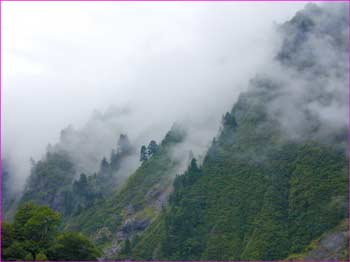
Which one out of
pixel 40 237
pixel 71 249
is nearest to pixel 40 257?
pixel 71 249

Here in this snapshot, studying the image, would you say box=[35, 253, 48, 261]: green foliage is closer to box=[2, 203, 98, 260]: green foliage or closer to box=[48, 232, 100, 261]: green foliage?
box=[2, 203, 98, 260]: green foliage

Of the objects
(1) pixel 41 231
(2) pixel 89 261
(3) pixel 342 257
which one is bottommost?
(3) pixel 342 257

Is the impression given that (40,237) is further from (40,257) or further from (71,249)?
(40,257)

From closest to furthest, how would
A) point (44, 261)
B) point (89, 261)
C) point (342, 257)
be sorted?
1. point (44, 261)
2. point (89, 261)
3. point (342, 257)

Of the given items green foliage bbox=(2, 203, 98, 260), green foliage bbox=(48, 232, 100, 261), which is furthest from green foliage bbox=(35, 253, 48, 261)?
green foliage bbox=(48, 232, 100, 261)

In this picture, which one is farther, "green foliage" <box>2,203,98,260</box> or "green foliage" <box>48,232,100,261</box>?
"green foliage" <box>48,232,100,261</box>

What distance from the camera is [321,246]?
651ft

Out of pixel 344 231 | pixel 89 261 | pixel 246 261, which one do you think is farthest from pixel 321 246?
pixel 89 261

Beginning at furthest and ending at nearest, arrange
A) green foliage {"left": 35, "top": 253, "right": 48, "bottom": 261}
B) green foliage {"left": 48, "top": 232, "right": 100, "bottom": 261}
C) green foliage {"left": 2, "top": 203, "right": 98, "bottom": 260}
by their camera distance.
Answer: green foliage {"left": 48, "top": 232, "right": 100, "bottom": 261}, green foliage {"left": 2, "top": 203, "right": 98, "bottom": 260}, green foliage {"left": 35, "top": 253, "right": 48, "bottom": 261}

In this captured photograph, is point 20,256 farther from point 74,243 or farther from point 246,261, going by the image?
point 246,261

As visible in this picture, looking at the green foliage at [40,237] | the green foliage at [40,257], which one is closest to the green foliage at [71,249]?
the green foliage at [40,237]

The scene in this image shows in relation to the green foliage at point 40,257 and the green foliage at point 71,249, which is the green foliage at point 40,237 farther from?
the green foliage at point 40,257

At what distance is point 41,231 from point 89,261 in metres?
7.83

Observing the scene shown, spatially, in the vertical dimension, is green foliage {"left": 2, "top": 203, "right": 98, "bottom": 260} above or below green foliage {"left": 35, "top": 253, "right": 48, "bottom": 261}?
above
